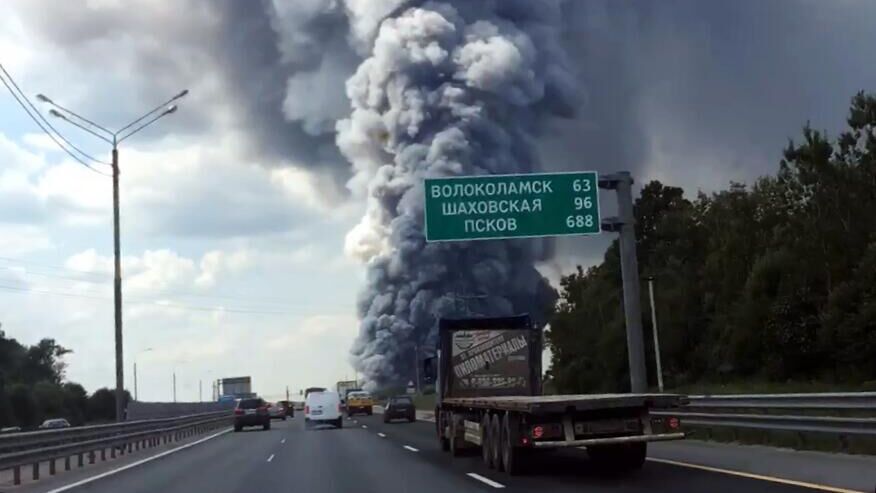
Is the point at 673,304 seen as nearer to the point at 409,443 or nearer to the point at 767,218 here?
the point at 767,218

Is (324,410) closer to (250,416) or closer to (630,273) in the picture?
(250,416)

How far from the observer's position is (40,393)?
117 m

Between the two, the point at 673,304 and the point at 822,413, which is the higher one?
the point at 673,304

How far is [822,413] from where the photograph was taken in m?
19.8

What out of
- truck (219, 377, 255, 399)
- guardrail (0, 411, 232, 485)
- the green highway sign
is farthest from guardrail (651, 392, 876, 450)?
truck (219, 377, 255, 399)

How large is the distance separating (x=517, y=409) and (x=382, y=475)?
124 inches

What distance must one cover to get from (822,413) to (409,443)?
12993mm

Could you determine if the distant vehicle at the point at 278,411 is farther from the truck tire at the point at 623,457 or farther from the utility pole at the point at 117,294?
the truck tire at the point at 623,457

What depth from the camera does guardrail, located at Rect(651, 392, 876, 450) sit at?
1595cm

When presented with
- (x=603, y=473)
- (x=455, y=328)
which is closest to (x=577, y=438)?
(x=603, y=473)

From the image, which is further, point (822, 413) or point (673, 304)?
point (673, 304)

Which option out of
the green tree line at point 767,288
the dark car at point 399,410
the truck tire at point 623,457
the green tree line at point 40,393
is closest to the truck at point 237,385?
the green tree line at point 40,393

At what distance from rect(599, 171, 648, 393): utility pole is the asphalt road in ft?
17.5

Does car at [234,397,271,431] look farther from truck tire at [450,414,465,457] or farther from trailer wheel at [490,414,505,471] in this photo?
trailer wheel at [490,414,505,471]
